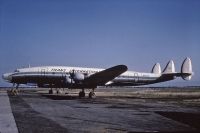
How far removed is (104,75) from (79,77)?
114 inches

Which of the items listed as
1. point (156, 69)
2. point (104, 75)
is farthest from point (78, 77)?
point (156, 69)

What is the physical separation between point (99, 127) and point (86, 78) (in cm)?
2237

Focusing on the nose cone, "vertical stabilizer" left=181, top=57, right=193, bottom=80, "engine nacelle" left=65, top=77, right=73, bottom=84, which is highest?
"vertical stabilizer" left=181, top=57, right=193, bottom=80

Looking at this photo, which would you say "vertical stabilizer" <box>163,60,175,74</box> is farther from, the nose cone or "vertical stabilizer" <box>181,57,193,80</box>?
the nose cone

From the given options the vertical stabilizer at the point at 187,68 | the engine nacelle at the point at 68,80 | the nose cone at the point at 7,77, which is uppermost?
the vertical stabilizer at the point at 187,68

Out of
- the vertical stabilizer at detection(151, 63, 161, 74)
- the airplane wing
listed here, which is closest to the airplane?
the airplane wing

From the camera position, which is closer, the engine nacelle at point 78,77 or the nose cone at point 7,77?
the engine nacelle at point 78,77

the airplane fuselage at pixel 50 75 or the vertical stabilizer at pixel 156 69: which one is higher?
the vertical stabilizer at pixel 156 69

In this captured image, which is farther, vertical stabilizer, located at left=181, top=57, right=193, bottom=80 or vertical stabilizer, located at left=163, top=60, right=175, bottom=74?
vertical stabilizer, located at left=163, top=60, right=175, bottom=74

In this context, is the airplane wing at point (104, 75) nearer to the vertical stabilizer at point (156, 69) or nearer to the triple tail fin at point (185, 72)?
the triple tail fin at point (185, 72)

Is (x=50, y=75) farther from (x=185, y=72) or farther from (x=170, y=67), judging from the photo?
(x=170, y=67)

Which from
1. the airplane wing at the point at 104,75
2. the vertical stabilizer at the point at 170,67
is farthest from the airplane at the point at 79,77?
the vertical stabilizer at the point at 170,67

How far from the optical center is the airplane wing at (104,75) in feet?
102

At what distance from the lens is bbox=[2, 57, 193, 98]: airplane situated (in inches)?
1304
